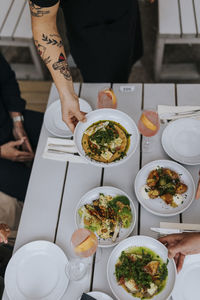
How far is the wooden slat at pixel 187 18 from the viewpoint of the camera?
7.55 feet

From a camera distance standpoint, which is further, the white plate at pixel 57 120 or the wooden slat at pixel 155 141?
the white plate at pixel 57 120

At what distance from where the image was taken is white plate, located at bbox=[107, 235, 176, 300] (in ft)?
3.68

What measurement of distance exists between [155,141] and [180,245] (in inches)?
21.9

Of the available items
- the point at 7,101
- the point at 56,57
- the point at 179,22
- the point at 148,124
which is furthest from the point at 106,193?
the point at 179,22

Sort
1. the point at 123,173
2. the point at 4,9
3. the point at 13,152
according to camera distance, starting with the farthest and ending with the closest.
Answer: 1. the point at 4,9
2. the point at 13,152
3. the point at 123,173

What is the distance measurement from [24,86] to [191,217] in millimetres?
2053

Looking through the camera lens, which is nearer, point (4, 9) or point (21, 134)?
point (21, 134)

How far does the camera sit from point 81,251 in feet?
3.67

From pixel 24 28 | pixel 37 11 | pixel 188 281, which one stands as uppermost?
pixel 37 11

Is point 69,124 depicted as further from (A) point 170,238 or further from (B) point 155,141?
(A) point 170,238

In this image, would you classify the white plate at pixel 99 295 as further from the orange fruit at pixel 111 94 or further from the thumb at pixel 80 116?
the orange fruit at pixel 111 94

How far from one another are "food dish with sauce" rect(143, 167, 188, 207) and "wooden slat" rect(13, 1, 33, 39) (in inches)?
66.8

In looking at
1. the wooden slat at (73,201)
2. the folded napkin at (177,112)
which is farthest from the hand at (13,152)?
the folded napkin at (177,112)

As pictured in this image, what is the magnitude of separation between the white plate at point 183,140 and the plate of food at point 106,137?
0.20m
